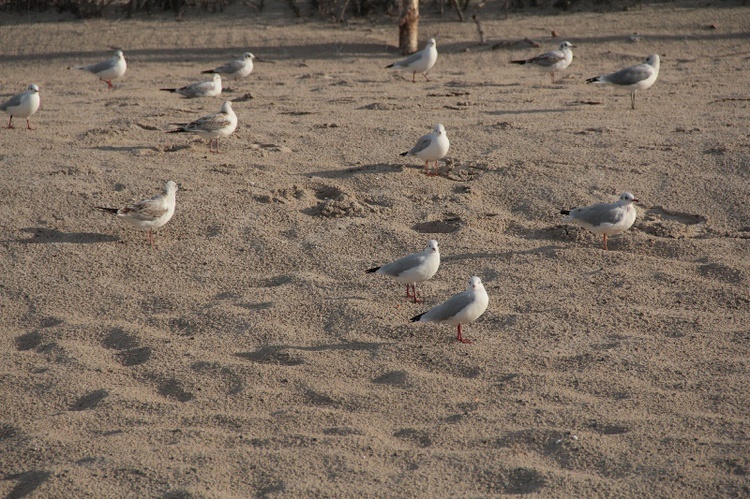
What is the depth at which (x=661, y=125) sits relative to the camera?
10703 mm

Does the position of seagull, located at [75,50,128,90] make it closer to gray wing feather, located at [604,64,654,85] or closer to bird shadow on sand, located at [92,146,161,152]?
bird shadow on sand, located at [92,146,161,152]

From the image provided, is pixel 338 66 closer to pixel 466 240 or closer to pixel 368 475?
pixel 466 240

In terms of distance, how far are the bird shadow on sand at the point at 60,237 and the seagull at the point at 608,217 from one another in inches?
160

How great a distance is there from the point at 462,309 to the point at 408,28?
1051 cm

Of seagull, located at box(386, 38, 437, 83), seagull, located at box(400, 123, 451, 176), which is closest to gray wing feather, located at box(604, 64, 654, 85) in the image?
seagull, located at box(386, 38, 437, 83)

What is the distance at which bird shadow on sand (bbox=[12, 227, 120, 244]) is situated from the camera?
7.61 m

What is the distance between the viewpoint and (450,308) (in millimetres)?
6016

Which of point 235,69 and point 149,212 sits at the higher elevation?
point 235,69

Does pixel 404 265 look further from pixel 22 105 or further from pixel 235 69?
pixel 235 69

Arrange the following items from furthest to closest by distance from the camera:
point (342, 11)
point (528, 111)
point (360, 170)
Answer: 1. point (342, 11)
2. point (528, 111)
3. point (360, 170)

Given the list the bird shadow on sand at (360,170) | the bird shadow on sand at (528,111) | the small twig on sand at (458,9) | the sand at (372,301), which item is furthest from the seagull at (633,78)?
the small twig on sand at (458,9)

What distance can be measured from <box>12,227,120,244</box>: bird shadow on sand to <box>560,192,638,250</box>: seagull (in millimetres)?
4057

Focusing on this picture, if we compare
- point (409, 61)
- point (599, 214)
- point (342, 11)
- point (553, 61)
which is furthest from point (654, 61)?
point (342, 11)

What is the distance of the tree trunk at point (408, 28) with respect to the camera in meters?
15.5
